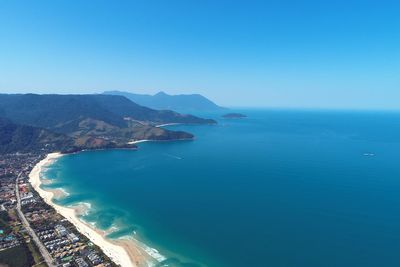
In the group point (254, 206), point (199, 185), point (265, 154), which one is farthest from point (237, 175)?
point (265, 154)

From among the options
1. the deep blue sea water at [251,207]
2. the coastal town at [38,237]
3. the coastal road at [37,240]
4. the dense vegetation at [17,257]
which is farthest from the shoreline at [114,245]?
the dense vegetation at [17,257]

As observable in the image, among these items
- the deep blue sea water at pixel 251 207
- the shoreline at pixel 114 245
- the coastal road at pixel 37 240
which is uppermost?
Answer: the deep blue sea water at pixel 251 207

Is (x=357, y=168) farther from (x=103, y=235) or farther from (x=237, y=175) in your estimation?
(x=103, y=235)

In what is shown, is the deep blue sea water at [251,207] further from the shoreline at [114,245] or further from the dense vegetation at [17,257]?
the dense vegetation at [17,257]

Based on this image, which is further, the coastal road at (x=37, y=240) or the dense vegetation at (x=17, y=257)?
the coastal road at (x=37, y=240)

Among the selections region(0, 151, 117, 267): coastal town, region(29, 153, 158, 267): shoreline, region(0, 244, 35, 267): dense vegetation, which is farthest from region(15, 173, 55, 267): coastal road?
region(29, 153, 158, 267): shoreline

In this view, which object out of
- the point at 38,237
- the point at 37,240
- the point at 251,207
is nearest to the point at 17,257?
the point at 37,240
